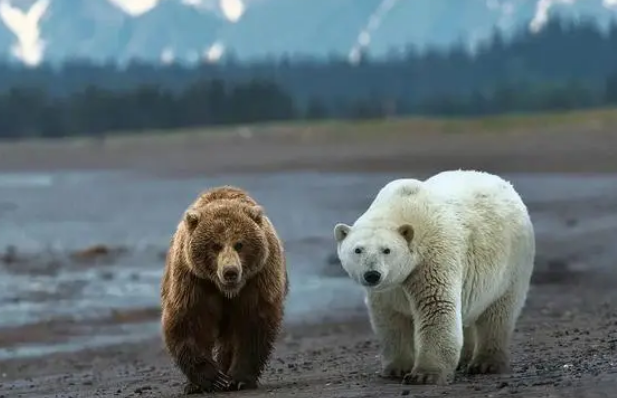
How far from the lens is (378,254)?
336 inches

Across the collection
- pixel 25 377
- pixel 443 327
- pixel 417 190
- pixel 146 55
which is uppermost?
pixel 146 55

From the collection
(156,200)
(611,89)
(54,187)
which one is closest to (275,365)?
(156,200)

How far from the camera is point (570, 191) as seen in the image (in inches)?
1351

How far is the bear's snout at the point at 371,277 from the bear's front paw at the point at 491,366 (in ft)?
4.45

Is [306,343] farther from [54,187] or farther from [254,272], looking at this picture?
[54,187]

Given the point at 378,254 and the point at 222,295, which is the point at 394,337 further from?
the point at 222,295

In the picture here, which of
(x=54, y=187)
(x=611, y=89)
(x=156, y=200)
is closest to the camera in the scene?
(x=156, y=200)

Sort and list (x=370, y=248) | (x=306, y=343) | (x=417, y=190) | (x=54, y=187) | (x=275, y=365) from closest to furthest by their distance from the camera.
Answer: (x=370, y=248) < (x=417, y=190) < (x=275, y=365) < (x=306, y=343) < (x=54, y=187)

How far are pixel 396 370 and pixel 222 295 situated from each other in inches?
49.7

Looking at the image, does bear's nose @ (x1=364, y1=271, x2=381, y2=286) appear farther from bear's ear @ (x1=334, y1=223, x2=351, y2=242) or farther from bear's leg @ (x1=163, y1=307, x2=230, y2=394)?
bear's leg @ (x1=163, y1=307, x2=230, y2=394)

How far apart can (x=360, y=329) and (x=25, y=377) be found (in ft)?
13.3

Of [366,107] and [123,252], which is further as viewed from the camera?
[366,107]

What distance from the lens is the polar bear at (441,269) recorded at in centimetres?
870

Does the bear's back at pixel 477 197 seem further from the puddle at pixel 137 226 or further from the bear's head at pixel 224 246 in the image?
the puddle at pixel 137 226
